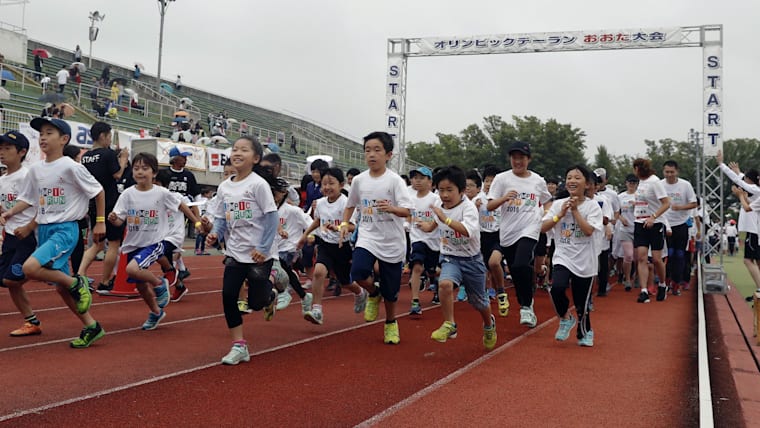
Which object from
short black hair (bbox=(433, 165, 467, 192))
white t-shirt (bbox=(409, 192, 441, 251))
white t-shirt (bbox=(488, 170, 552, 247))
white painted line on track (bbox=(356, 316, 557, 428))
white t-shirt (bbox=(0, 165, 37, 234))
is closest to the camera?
white painted line on track (bbox=(356, 316, 557, 428))

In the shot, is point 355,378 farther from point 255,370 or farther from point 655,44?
point 655,44

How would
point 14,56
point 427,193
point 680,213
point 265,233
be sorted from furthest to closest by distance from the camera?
point 14,56 < point 680,213 < point 427,193 < point 265,233

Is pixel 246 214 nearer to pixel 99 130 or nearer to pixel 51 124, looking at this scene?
pixel 51 124

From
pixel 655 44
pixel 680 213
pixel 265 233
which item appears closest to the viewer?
pixel 265 233

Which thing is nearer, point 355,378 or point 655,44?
point 355,378

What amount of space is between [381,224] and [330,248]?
1307 mm

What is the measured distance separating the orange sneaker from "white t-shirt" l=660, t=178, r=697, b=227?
930 centimetres

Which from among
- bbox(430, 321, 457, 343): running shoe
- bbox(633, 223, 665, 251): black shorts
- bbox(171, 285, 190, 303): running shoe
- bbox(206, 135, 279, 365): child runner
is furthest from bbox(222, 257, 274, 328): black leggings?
bbox(633, 223, 665, 251): black shorts

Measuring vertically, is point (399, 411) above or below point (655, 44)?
below

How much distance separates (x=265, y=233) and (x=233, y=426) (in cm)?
216

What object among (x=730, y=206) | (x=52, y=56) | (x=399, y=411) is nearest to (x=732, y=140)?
(x=730, y=206)

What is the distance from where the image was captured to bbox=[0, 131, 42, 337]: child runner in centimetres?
629

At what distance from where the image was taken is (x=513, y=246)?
830cm

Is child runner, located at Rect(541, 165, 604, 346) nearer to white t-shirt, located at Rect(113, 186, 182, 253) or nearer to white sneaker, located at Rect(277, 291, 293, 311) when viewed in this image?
white sneaker, located at Rect(277, 291, 293, 311)
